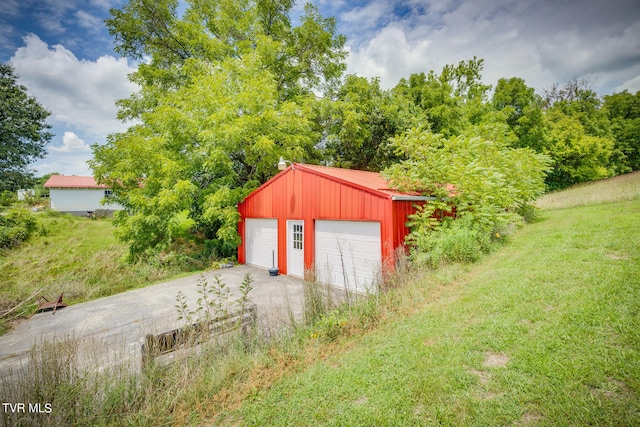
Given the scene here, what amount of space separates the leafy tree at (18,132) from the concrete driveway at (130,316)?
19.3 metres

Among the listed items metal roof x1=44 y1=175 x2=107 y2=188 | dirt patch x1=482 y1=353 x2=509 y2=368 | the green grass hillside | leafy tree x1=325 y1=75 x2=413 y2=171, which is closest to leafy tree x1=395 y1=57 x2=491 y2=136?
leafy tree x1=325 y1=75 x2=413 y2=171

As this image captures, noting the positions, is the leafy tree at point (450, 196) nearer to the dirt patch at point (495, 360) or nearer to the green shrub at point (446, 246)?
the green shrub at point (446, 246)

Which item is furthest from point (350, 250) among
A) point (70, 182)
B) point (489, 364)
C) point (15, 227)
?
point (70, 182)

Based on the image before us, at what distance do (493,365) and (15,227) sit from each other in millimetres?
22021

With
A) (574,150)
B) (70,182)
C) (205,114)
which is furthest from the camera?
(70,182)

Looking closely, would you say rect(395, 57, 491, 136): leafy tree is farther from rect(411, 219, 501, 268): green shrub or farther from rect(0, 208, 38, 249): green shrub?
rect(0, 208, 38, 249): green shrub

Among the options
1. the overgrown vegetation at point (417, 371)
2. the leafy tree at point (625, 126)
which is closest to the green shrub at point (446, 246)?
the overgrown vegetation at point (417, 371)

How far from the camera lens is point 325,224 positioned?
29.3 feet

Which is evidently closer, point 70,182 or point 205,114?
point 205,114

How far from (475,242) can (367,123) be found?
42.6ft

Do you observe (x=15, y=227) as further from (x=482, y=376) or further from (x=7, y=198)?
(x=482, y=376)

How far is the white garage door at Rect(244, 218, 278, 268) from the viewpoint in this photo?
11.0 metres

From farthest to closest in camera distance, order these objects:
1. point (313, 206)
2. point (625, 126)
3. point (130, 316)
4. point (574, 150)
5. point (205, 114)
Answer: point (625, 126) < point (574, 150) < point (205, 114) < point (313, 206) < point (130, 316)

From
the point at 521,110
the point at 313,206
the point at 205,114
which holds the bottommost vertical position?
the point at 313,206
